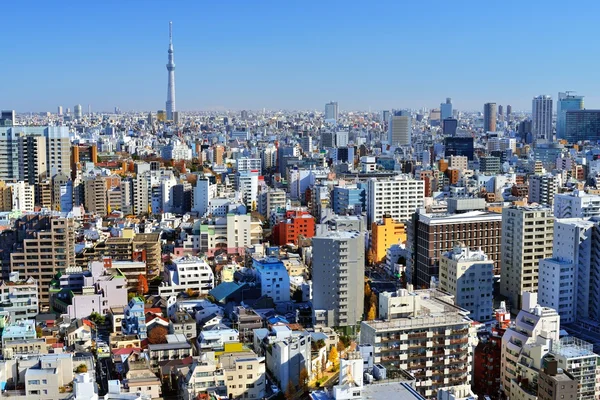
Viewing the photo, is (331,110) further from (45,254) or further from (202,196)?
(45,254)

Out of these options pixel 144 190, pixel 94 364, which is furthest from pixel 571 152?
pixel 94 364

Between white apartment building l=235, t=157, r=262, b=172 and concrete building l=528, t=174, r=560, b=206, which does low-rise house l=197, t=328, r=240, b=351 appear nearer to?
concrete building l=528, t=174, r=560, b=206

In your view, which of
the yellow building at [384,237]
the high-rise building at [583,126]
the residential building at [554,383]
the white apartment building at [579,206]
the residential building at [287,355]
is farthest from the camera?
the high-rise building at [583,126]

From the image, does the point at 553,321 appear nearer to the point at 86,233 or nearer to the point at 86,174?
the point at 86,233

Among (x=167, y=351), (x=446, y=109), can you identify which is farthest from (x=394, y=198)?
(x=446, y=109)

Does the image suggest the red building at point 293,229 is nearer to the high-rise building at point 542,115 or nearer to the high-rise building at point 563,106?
the high-rise building at point 563,106

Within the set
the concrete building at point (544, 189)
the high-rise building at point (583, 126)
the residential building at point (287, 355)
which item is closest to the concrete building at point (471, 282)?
the residential building at point (287, 355)
